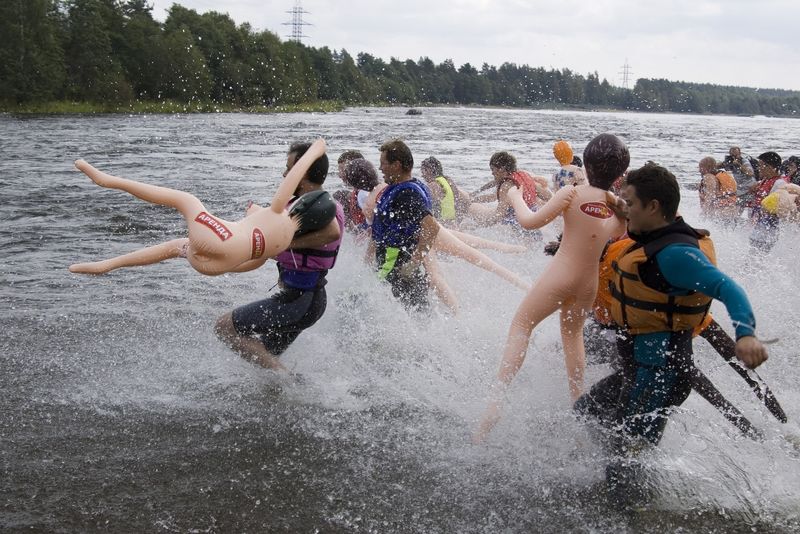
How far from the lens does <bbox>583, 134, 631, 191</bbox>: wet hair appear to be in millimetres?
4418

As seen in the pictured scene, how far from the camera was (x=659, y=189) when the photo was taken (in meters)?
3.67

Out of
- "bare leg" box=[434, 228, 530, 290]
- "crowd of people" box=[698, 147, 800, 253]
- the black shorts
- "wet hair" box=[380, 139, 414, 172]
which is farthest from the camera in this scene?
"crowd of people" box=[698, 147, 800, 253]

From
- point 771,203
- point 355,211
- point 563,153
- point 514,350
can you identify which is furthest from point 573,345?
point 771,203

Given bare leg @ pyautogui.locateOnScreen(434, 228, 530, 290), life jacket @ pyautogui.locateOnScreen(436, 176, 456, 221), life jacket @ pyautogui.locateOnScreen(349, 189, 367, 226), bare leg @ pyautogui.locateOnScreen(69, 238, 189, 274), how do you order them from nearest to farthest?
bare leg @ pyautogui.locateOnScreen(69, 238, 189, 274), bare leg @ pyautogui.locateOnScreen(434, 228, 530, 290), life jacket @ pyautogui.locateOnScreen(349, 189, 367, 226), life jacket @ pyautogui.locateOnScreen(436, 176, 456, 221)

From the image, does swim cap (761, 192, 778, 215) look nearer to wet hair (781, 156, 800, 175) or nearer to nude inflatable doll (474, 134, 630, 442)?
wet hair (781, 156, 800, 175)

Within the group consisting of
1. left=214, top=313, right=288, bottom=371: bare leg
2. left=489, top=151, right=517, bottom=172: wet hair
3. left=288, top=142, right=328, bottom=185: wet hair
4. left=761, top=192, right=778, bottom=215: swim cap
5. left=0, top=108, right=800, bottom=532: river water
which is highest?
left=288, top=142, right=328, bottom=185: wet hair

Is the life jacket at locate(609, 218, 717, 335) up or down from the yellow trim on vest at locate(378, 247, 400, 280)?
up

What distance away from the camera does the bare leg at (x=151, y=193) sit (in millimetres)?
4328

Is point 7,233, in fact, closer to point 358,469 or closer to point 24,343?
point 24,343

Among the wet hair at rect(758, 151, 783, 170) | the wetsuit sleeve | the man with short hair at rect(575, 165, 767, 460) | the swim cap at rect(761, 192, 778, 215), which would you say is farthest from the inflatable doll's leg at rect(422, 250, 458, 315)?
the wet hair at rect(758, 151, 783, 170)

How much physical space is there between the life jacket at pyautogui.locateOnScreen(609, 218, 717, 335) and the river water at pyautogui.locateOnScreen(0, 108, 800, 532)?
2.73 feet

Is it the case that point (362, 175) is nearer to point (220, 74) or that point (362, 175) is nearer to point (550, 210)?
point (550, 210)

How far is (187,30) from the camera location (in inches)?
3273

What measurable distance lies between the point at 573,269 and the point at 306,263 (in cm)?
178
